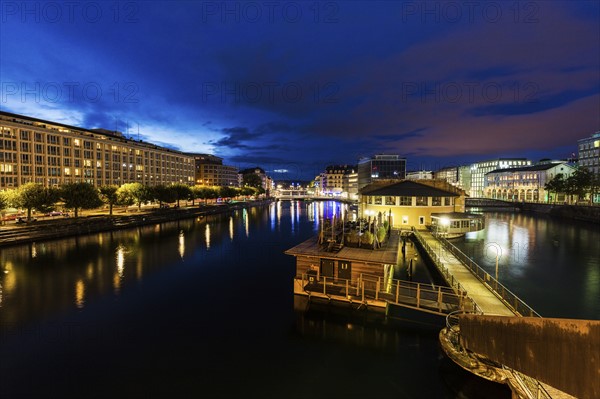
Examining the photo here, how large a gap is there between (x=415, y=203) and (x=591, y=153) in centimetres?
13975

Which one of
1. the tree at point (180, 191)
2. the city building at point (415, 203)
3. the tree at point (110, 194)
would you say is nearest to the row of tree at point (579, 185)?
the city building at point (415, 203)

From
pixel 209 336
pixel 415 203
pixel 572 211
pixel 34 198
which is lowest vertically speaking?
pixel 209 336

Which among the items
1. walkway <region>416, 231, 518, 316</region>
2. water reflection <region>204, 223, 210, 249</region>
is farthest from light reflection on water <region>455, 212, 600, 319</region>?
water reflection <region>204, 223, 210, 249</region>

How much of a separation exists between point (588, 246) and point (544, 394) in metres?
60.5

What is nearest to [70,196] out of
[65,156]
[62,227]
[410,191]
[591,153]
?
[62,227]

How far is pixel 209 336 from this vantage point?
21844mm

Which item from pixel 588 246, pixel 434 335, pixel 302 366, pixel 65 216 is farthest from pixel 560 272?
pixel 65 216

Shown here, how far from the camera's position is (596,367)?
1070cm

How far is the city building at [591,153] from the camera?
134 metres

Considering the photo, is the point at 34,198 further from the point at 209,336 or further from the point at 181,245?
the point at 209,336

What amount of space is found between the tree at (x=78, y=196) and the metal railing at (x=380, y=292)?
214 ft

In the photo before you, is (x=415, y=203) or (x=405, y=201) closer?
(x=415, y=203)

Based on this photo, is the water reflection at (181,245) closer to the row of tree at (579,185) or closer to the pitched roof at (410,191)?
the pitched roof at (410,191)

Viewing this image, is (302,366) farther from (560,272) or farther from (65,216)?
(65,216)
